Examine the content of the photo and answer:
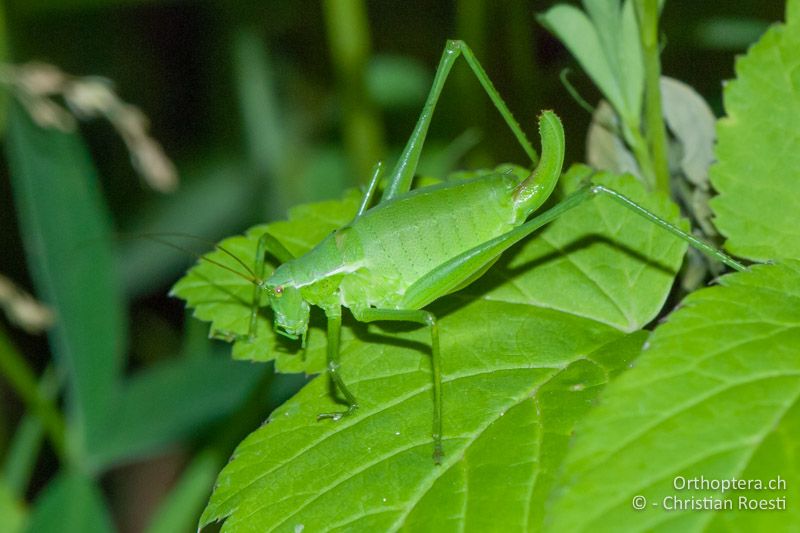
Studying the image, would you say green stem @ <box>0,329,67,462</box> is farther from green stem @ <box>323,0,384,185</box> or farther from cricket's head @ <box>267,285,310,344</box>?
green stem @ <box>323,0,384,185</box>

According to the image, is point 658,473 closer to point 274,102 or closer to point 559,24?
point 559,24

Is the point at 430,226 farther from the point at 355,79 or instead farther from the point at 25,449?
the point at 25,449

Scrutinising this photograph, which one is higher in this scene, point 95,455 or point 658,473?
point 658,473

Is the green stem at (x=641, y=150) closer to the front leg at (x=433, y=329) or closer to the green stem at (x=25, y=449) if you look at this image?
the front leg at (x=433, y=329)

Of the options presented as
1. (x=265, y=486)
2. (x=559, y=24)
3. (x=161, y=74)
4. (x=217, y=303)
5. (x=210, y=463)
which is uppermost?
(x=559, y=24)

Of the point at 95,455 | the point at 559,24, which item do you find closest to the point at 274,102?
the point at 95,455

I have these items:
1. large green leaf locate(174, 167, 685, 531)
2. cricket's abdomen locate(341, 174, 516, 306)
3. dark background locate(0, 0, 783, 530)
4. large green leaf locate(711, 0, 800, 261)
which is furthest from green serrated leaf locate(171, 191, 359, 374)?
dark background locate(0, 0, 783, 530)
